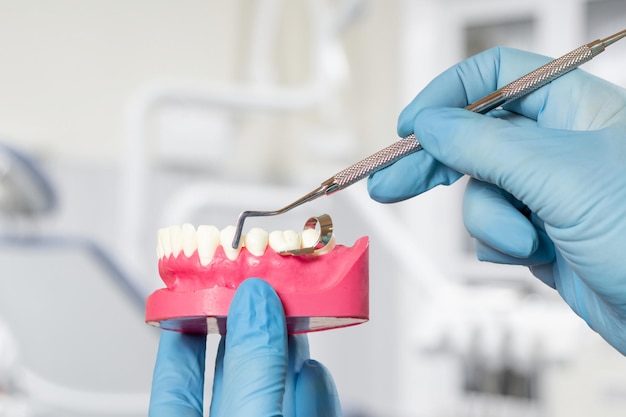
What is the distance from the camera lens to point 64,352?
6.01ft

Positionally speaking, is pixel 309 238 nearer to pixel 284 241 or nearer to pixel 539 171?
pixel 284 241

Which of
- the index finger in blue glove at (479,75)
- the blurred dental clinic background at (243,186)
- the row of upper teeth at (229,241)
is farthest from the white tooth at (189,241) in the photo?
the blurred dental clinic background at (243,186)

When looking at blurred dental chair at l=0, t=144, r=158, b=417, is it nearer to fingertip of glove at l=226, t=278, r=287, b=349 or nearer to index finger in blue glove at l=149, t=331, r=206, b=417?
index finger in blue glove at l=149, t=331, r=206, b=417

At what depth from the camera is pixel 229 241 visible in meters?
0.65

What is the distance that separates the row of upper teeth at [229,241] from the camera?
2.11 ft

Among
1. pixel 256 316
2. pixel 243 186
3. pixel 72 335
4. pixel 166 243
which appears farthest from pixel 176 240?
pixel 243 186

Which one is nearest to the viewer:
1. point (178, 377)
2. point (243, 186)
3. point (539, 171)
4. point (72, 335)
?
point (539, 171)

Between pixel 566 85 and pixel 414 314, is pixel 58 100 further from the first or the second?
pixel 566 85

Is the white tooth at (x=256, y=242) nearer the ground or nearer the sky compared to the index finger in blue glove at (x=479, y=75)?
nearer the ground

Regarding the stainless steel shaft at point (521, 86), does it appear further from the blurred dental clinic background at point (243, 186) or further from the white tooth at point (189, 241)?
the blurred dental clinic background at point (243, 186)

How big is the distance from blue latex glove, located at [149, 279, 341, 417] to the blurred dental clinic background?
22.2 inches

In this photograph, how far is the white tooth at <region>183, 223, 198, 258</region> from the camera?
0.65m

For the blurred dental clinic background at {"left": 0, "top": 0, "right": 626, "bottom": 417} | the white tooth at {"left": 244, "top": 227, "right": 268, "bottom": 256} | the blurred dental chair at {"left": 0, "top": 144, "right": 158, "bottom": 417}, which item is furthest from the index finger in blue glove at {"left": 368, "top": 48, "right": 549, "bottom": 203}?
the blurred dental chair at {"left": 0, "top": 144, "right": 158, "bottom": 417}

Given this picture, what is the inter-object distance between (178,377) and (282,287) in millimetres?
144
